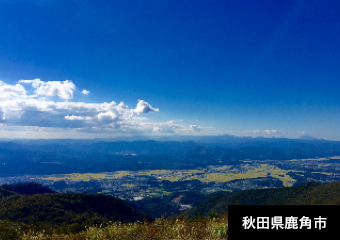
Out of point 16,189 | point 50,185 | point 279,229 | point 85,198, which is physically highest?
point 279,229

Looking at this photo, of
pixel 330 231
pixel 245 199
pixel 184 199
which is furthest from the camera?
pixel 184 199

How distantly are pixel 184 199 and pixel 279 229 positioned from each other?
12643 centimetres

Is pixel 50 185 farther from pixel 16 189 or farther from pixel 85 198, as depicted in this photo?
pixel 85 198

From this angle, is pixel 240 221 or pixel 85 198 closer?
pixel 240 221

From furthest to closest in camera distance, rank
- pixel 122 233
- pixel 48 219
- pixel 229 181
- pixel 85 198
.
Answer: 1. pixel 229 181
2. pixel 85 198
3. pixel 48 219
4. pixel 122 233

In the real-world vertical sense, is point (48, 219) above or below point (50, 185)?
above

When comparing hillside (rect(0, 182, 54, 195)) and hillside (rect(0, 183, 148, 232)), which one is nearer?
hillside (rect(0, 183, 148, 232))

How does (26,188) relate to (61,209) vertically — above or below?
below

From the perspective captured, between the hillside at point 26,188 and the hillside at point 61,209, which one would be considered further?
the hillside at point 26,188

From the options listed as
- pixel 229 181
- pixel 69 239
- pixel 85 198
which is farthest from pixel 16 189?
pixel 229 181

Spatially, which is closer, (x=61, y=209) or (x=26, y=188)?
(x=61, y=209)

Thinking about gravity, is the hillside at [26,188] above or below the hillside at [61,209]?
below

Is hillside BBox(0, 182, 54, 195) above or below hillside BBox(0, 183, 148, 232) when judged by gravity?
below

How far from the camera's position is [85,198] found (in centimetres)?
6303
